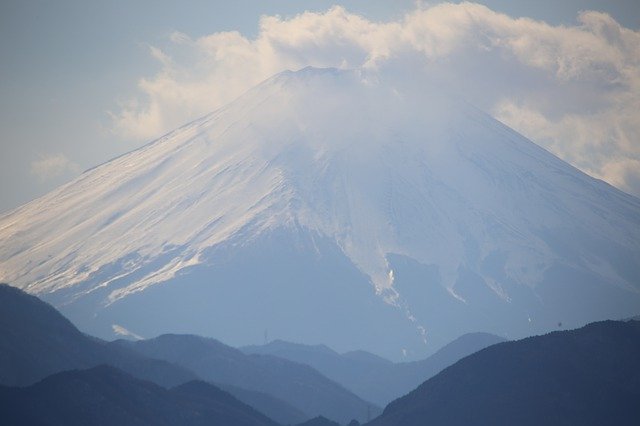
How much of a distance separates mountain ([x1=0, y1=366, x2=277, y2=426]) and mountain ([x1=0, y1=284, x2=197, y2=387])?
9.77 metres

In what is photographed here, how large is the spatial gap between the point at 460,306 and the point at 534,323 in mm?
12385

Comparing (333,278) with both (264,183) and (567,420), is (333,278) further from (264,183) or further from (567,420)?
(567,420)

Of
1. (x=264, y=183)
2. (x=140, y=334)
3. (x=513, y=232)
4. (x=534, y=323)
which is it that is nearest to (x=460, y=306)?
(x=534, y=323)

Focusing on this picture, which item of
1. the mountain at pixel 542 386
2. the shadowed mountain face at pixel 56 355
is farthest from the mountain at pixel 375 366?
the mountain at pixel 542 386

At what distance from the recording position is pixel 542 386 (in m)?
68.3

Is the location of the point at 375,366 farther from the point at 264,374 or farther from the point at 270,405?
the point at 270,405

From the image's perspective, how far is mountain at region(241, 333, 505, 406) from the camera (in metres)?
118

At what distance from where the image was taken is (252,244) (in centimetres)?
17662

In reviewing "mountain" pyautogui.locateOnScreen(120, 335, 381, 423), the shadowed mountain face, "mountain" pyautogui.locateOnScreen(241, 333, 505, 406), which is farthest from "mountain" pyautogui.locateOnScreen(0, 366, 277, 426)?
"mountain" pyautogui.locateOnScreen(241, 333, 505, 406)

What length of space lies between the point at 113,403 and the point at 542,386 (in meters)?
26.5

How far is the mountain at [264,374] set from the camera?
96.4 metres

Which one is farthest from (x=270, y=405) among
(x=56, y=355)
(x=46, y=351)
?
(x=46, y=351)

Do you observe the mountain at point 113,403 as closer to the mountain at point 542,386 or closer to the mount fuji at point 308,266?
the mountain at point 542,386

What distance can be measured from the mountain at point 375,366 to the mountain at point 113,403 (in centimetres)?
4215
